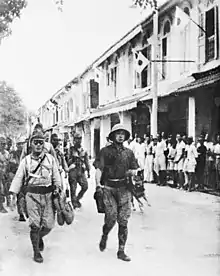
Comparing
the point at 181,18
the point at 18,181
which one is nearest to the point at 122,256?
the point at 18,181

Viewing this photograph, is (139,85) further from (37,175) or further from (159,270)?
(159,270)

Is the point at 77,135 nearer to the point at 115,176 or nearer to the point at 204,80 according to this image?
the point at 115,176

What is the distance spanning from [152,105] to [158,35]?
63 centimetres

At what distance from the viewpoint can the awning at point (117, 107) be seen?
3.68 meters

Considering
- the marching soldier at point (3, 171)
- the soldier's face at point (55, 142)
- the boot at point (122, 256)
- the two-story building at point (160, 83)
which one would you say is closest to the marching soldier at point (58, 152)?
the soldier's face at point (55, 142)

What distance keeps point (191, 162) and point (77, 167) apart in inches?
55.0

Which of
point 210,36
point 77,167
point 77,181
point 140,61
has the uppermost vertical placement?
point 210,36

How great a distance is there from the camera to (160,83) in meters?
4.28

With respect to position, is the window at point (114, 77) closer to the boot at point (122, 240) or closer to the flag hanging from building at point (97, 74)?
the flag hanging from building at point (97, 74)

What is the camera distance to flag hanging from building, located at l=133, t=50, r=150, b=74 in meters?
3.92

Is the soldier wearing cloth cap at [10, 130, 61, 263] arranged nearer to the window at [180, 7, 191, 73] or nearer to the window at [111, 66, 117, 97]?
the window at [111, 66, 117, 97]

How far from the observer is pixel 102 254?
10.6 ft

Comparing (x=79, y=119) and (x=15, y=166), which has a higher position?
(x=79, y=119)

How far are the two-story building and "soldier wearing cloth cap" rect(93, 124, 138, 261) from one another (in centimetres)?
12
